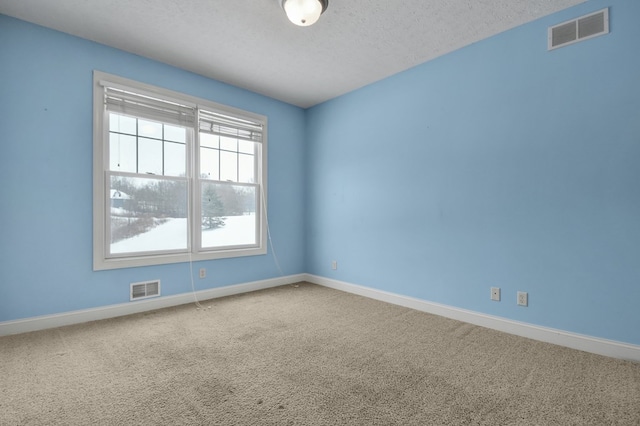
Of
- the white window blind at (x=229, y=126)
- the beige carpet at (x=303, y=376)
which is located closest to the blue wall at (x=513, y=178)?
the beige carpet at (x=303, y=376)

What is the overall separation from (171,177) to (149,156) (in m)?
0.31

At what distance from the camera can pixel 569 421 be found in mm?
1524

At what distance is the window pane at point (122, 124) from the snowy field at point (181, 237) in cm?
106

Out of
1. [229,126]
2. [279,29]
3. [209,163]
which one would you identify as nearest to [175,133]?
[209,163]

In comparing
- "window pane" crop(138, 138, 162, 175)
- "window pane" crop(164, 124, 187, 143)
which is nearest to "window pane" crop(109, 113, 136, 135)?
"window pane" crop(138, 138, 162, 175)

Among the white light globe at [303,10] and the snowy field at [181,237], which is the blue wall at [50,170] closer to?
the snowy field at [181,237]

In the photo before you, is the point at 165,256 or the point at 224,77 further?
the point at 224,77

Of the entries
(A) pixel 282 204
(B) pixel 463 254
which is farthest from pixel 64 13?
(B) pixel 463 254

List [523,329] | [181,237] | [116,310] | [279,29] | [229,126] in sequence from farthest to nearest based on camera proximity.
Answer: [229,126] → [181,237] → [116,310] → [279,29] → [523,329]

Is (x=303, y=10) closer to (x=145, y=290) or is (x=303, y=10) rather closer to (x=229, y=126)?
(x=229, y=126)

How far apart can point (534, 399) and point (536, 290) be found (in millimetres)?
1125

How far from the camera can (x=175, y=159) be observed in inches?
138

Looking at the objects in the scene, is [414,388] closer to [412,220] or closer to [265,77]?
[412,220]

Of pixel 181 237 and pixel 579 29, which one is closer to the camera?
pixel 579 29
